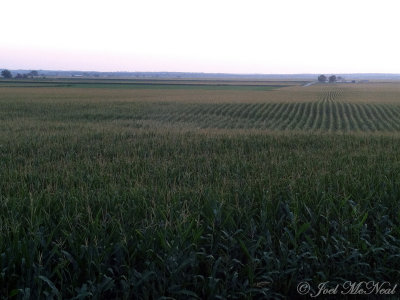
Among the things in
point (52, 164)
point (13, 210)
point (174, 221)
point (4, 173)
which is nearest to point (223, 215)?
point (174, 221)

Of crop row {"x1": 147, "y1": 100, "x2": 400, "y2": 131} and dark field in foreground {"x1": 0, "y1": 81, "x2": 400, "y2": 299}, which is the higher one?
dark field in foreground {"x1": 0, "y1": 81, "x2": 400, "y2": 299}

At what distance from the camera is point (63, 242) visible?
13.0 feet

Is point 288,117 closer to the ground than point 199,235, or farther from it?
closer to the ground

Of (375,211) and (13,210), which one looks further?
(375,211)

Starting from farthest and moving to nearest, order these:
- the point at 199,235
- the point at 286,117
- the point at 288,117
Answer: the point at 286,117 → the point at 288,117 → the point at 199,235

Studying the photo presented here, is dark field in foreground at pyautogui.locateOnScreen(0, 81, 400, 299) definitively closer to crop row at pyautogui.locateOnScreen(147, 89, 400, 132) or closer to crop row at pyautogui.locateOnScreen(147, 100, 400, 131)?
crop row at pyautogui.locateOnScreen(147, 89, 400, 132)

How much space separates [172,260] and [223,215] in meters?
1.17

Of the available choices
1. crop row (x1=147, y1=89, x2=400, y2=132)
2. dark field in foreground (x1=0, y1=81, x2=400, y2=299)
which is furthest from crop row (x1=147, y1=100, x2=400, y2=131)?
dark field in foreground (x1=0, y1=81, x2=400, y2=299)

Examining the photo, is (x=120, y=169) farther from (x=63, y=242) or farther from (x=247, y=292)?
(x=247, y=292)

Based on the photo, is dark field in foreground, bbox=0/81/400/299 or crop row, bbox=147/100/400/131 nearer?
dark field in foreground, bbox=0/81/400/299

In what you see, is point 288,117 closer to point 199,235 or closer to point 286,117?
point 286,117

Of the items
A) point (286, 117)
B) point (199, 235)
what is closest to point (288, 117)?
point (286, 117)

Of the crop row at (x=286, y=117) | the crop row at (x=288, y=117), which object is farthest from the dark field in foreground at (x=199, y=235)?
the crop row at (x=288, y=117)

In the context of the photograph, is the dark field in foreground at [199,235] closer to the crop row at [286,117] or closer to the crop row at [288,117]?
the crop row at [286,117]
